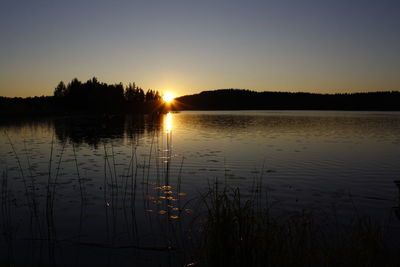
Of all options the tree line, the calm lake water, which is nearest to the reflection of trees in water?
the calm lake water

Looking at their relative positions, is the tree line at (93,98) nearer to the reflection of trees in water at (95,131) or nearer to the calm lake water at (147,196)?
the reflection of trees in water at (95,131)

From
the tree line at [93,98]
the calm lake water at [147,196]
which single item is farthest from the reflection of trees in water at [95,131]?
the tree line at [93,98]

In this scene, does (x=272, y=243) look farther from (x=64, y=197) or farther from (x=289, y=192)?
(x=64, y=197)

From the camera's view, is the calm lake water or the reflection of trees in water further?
the reflection of trees in water

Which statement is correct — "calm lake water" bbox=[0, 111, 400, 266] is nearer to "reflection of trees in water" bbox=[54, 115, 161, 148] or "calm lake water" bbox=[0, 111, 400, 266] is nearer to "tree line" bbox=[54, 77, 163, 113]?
"reflection of trees in water" bbox=[54, 115, 161, 148]

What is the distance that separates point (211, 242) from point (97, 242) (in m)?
4.89

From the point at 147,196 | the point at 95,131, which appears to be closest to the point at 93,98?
the point at 95,131

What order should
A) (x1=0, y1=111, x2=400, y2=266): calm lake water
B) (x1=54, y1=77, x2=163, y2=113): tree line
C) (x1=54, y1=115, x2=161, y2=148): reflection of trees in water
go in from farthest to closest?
(x1=54, y1=77, x2=163, y2=113): tree line
(x1=54, y1=115, x2=161, y2=148): reflection of trees in water
(x1=0, y1=111, x2=400, y2=266): calm lake water

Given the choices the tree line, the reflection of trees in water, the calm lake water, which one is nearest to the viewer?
the calm lake water

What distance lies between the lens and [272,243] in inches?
230

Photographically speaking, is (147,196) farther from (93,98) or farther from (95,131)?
(93,98)

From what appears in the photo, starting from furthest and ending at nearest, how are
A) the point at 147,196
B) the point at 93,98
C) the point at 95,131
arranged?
1. the point at 93,98
2. the point at 95,131
3. the point at 147,196

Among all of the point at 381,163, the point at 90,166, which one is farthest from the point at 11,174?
the point at 381,163

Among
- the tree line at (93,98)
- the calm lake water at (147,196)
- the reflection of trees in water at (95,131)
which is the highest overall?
the tree line at (93,98)
